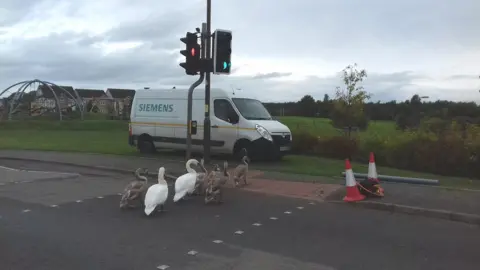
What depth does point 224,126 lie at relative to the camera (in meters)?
16.3

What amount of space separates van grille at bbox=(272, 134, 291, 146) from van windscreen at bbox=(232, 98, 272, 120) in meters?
1.04

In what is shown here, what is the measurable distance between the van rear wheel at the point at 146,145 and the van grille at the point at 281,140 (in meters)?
5.24

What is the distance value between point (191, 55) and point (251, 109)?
12.7ft

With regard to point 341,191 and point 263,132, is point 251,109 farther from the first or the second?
point 341,191

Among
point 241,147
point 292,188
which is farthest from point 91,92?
point 292,188

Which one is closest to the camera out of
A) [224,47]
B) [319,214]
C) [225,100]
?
[319,214]

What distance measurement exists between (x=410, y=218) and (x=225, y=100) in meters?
9.19

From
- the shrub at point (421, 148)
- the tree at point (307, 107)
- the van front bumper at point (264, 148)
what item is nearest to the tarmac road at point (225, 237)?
the van front bumper at point (264, 148)

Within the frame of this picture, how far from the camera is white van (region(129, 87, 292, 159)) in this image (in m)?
15.7

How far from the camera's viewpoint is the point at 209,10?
44.7 ft

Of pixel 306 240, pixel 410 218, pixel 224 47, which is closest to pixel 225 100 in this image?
pixel 224 47

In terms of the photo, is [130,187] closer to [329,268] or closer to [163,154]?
[329,268]

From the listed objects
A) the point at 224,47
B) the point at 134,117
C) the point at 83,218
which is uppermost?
the point at 224,47

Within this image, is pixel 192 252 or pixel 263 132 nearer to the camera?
pixel 192 252
